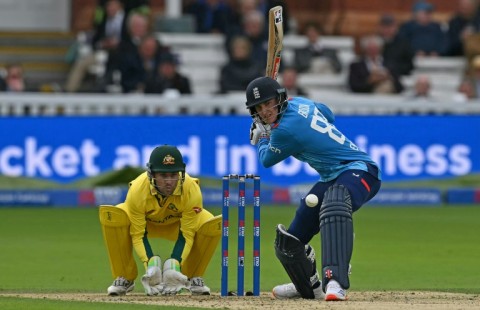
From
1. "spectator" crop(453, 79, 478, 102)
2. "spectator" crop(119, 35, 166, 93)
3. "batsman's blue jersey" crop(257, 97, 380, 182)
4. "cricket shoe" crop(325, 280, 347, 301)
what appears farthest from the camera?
"spectator" crop(453, 79, 478, 102)

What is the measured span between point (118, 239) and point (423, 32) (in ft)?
43.3

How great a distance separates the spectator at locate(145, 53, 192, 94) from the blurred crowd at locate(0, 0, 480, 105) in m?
0.01

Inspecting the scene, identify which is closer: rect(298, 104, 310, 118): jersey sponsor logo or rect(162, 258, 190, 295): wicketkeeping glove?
rect(298, 104, 310, 118): jersey sponsor logo

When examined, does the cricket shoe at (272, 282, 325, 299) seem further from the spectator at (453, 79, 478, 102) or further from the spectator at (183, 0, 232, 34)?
the spectator at (183, 0, 232, 34)

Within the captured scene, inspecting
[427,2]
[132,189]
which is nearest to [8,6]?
[427,2]

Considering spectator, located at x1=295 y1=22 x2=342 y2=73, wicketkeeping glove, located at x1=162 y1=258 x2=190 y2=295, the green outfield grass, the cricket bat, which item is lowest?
the green outfield grass

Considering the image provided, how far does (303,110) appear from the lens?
9656 millimetres

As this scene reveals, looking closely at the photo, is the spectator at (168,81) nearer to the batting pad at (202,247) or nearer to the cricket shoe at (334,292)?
the batting pad at (202,247)

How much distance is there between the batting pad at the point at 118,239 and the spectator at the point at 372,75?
430 inches

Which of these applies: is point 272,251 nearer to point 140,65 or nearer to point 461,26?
point 140,65

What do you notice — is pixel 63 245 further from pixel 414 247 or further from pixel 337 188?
pixel 337 188

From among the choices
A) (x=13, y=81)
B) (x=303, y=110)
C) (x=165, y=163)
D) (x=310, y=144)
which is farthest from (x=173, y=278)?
(x=13, y=81)

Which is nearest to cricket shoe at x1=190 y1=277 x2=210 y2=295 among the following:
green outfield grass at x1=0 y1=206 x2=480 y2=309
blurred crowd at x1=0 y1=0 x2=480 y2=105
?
green outfield grass at x1=0 y1=206 x2=480 y2=309

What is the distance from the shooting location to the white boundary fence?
1820 centimetres
